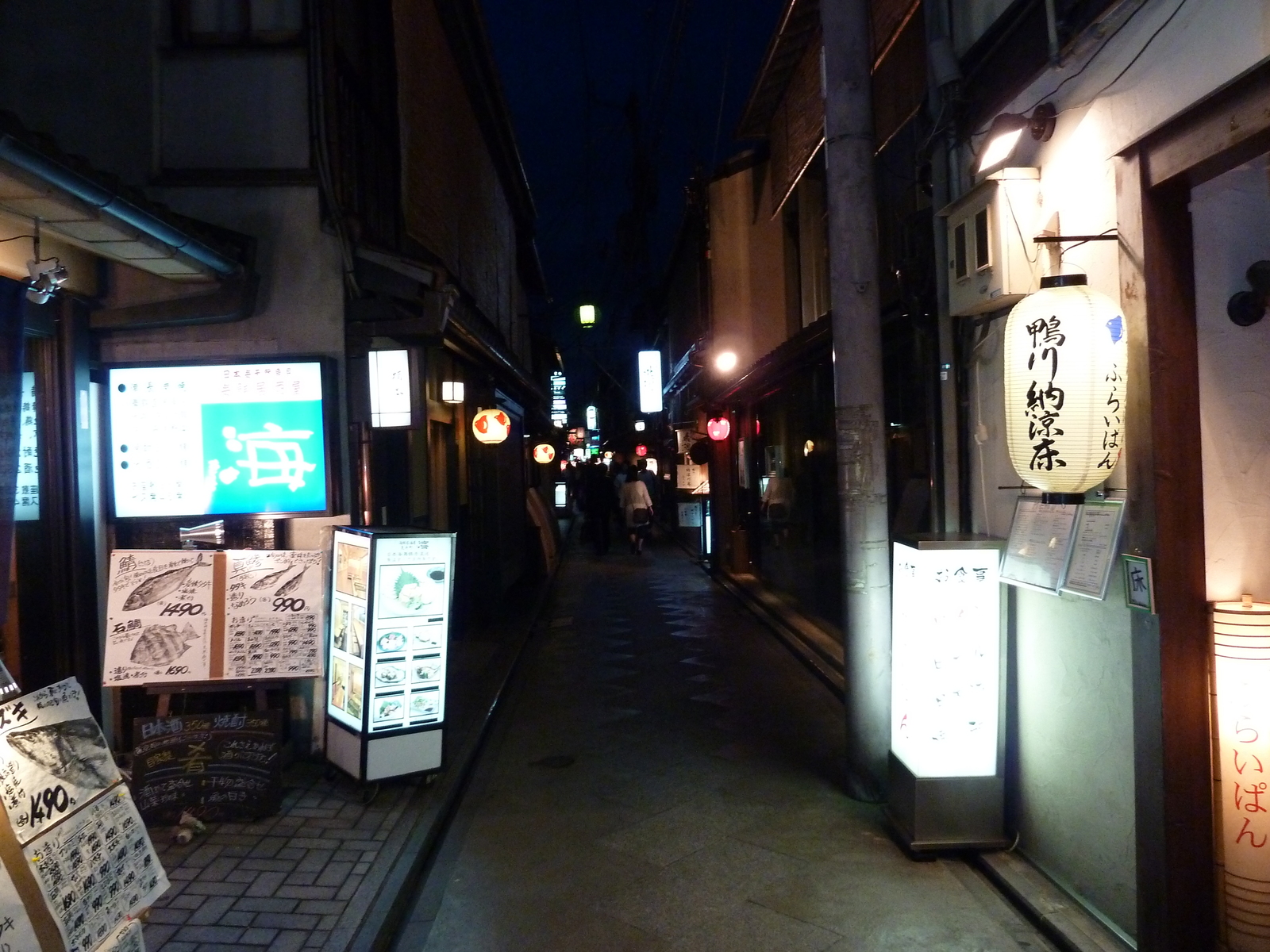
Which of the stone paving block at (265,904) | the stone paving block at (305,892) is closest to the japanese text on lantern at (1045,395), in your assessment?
the stone paving block at (305,892)

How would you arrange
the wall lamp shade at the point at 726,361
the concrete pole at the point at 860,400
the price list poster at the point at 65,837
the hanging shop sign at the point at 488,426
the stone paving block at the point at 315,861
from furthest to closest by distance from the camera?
1. the wall lamp shade at the point at 726,361
2. the hanging shop sign at the point at 488,426
3. the concrete pole at the point at 860,400
4. the stone paving block at the point at 315,861
5. the price list poster at the point at 65,837

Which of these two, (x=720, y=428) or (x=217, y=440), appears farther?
(x=720, y=428)

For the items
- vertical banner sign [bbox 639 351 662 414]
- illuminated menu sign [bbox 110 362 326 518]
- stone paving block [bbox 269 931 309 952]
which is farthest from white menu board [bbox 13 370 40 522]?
vertical banner sign [bbox 639 351 662 414]

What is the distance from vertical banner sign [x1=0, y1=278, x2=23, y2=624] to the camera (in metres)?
4.56

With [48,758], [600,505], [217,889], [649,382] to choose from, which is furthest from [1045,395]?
[649,382]

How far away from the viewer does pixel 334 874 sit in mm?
5320

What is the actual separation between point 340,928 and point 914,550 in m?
3.97

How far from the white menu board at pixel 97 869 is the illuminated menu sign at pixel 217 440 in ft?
12.5

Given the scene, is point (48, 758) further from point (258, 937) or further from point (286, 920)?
point (286, 920)

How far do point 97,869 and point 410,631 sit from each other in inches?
135

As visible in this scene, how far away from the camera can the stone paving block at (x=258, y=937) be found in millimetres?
4508

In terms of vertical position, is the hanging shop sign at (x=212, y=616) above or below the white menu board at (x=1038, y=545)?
below

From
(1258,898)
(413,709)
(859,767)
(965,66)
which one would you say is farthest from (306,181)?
(1258,898)

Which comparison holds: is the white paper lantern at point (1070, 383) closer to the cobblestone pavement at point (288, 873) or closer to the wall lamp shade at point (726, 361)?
the cobblestone pavement at point (288, 873)
